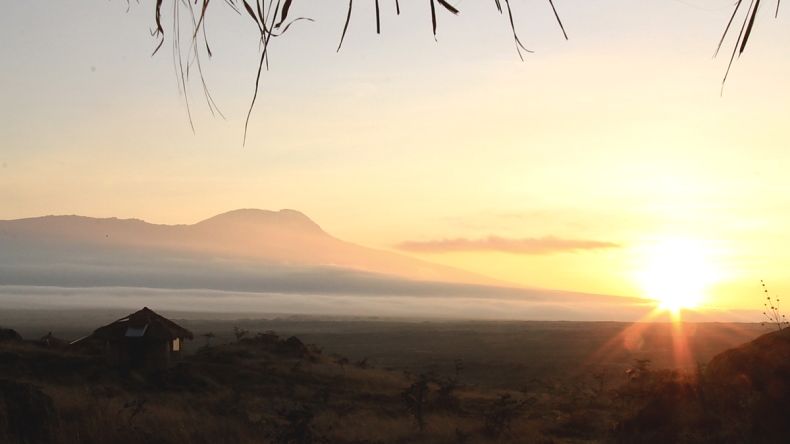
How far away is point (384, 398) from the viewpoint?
89.7 feet

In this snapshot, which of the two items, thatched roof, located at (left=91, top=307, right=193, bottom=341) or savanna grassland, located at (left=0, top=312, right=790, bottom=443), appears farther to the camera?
thatched roof, located at (left=91, top=307, right=193, bottom=341)

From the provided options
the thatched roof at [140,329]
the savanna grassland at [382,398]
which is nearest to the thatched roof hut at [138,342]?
the thatched roof at [140,329]

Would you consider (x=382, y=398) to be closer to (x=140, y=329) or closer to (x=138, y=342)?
(x=138, y=342)

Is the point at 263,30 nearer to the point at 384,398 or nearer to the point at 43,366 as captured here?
the point at 384,398

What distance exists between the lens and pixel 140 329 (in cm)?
3316

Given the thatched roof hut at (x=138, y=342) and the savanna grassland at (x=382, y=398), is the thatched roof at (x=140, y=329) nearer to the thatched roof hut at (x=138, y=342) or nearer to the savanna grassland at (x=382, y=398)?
the thatched roof hut at (x=138, y=342)

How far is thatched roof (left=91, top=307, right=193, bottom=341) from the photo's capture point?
32.9 m

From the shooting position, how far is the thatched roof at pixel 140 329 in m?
32.9

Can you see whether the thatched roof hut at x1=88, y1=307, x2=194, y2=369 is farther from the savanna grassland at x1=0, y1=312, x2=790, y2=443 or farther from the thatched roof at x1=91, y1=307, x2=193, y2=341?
the savanna grassland at x1=0, y1=312, x2=790, y2=443

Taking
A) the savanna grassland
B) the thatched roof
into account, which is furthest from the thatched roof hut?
the savanna grassland

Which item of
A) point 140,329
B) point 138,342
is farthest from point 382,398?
point 140,329

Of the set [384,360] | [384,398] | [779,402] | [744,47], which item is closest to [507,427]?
[779,402]

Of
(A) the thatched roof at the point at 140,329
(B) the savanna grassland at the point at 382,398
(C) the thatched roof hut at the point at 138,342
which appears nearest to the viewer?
(B) the savanna grassland at the point at 382,398

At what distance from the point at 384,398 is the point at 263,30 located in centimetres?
2618
